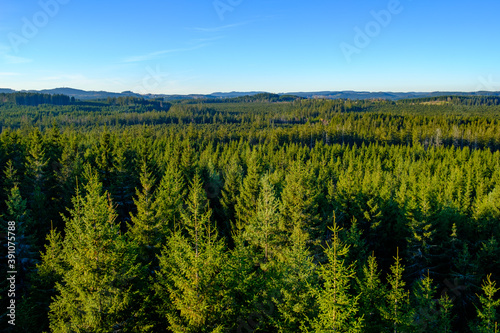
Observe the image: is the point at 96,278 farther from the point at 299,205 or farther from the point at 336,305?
the point at 299,205

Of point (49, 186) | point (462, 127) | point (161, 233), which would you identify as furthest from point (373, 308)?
point (462, 127)

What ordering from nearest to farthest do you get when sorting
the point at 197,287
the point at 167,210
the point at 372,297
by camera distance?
the point at 197,287, the point at 372,297, the point at 167,210

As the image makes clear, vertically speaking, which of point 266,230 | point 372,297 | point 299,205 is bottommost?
point 372,297

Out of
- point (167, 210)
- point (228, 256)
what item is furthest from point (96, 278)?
point (167, 210)

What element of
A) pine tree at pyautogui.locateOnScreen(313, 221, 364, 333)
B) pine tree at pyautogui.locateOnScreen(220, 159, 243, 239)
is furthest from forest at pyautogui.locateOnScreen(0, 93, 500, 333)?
pine tree at pyautogui.locateOnScreen(220, 159, 243, 239)

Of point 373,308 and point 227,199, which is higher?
point 227,199

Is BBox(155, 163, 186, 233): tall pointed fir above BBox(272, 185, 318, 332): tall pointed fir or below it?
above

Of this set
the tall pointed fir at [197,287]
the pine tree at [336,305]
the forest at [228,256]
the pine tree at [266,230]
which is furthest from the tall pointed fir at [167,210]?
the pine tree at [336,305]

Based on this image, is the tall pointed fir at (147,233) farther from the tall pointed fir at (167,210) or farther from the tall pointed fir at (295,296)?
the tall pointed fir at (295,296)

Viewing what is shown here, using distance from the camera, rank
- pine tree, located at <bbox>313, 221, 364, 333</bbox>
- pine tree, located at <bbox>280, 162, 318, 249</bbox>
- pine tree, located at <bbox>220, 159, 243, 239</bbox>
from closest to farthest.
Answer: pine tree, located at <bbox>313, 221, 364, 333</bbox>, pine tree, located at <bbox>280, 162, 318, 249</bbox>, pine tree, located at <bbox>220, 159, 243, 239</bbox>

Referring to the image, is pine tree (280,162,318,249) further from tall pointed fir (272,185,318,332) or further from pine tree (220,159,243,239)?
pine tree (220,159,243,239)

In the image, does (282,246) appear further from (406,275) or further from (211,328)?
(406,275)
